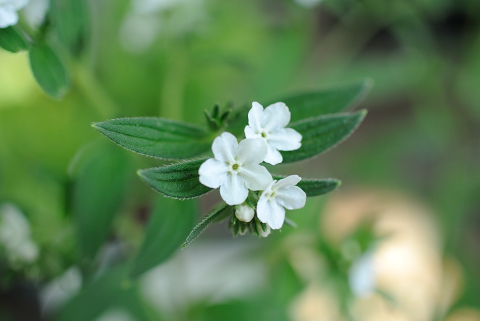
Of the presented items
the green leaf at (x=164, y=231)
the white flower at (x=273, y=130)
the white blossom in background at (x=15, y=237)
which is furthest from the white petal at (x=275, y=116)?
the white blossom in background at (x=15, y=237)

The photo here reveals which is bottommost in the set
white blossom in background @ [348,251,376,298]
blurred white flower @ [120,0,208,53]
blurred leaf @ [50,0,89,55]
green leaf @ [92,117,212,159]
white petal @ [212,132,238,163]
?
white blossom in background @ [348,251,376,298]

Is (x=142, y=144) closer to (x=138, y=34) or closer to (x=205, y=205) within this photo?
(x=138, y=34)

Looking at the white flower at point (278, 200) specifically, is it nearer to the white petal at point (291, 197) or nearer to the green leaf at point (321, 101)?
the white petal at point (291, 197)

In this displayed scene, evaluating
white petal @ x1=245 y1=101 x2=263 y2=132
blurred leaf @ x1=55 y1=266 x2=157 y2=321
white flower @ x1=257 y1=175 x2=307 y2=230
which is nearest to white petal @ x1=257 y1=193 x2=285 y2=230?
white flower @ x1=257 y1=175 x2=307 y2=230

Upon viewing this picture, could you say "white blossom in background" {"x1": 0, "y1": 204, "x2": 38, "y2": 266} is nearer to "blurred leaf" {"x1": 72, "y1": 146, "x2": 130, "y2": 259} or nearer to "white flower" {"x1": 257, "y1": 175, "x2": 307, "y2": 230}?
"blurred leaf" {"x1": 72, "y1": 146, "x2": 130, "y2": 259}

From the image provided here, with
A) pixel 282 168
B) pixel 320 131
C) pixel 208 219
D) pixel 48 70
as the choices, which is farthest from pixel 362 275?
pixel 48 70

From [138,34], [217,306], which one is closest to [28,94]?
[138,34]

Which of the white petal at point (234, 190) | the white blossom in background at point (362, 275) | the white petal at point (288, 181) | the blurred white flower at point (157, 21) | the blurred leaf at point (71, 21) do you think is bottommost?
the white blossom in background at point (362, 275)
